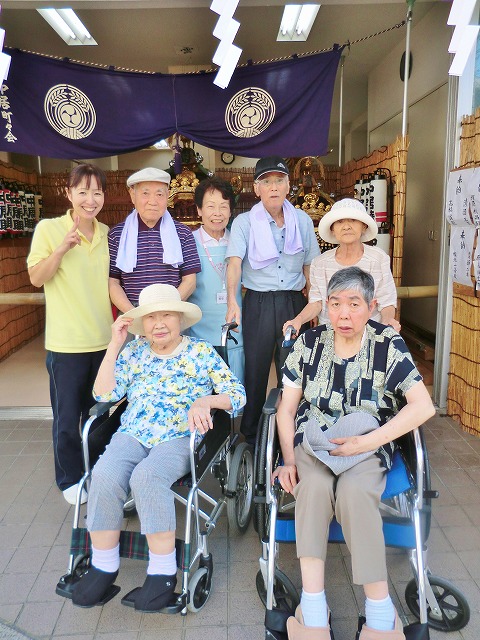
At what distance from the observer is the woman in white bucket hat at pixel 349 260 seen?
2494 millimetres

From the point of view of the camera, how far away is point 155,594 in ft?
6.04

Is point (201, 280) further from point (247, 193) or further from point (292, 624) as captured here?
point (247, 193)

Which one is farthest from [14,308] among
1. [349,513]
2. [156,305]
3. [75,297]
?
[349,513]

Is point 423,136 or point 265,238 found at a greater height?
point 423,136

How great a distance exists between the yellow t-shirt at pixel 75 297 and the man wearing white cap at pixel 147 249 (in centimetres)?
9

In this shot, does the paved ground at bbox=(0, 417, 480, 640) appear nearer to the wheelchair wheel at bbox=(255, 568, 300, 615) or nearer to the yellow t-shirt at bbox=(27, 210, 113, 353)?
the wheelchair wheel at bbox=(255, 568, 300, 615)

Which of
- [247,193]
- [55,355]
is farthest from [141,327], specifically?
[247,193]

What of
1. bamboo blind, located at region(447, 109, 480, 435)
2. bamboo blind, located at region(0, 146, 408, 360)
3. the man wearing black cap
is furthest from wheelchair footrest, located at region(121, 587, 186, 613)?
bamboo blind, located at region(0, 146, 408, 360)

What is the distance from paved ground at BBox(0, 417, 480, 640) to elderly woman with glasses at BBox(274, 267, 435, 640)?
1.11 ft

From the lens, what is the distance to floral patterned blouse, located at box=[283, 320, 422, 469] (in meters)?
2.01

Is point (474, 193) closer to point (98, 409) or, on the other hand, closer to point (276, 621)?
point (98, 409)

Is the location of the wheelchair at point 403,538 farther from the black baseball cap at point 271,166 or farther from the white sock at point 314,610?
the black baseball cap at point 271,166

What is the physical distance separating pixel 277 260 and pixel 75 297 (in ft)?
3.50

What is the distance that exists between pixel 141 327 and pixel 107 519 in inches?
31.9
